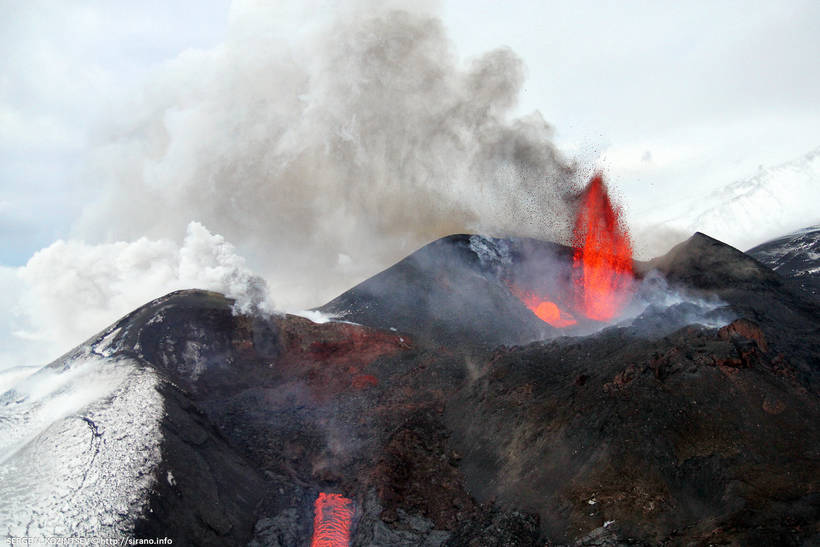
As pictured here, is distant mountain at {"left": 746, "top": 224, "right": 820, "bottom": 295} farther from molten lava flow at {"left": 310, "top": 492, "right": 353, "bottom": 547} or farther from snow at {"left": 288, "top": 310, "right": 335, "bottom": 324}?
molten lava flow at {"left": 310, "top": 492, "right": 353, "bottom": 547}

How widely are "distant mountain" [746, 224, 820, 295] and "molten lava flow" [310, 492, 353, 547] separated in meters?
45.3

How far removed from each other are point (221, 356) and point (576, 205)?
34430 mm

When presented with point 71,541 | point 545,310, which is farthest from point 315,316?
point 71,541

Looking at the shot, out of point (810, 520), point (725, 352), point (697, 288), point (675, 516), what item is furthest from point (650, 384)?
point (697, 288)

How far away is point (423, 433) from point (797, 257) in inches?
2266

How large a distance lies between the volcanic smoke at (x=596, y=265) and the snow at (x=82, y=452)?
3053cm

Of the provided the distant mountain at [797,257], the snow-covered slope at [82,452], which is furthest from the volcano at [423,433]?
the distant mountain at [797,257]

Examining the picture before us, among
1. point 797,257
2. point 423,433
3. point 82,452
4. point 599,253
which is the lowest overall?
point 797,257

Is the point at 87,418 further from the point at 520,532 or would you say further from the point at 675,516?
the point at 675,516

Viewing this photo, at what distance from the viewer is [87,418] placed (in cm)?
1944

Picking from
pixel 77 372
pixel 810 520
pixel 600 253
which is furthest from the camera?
pixel 600 253

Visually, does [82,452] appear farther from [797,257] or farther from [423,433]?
[797,257]

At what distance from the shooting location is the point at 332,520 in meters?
19.2

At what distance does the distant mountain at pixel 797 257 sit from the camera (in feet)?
166
